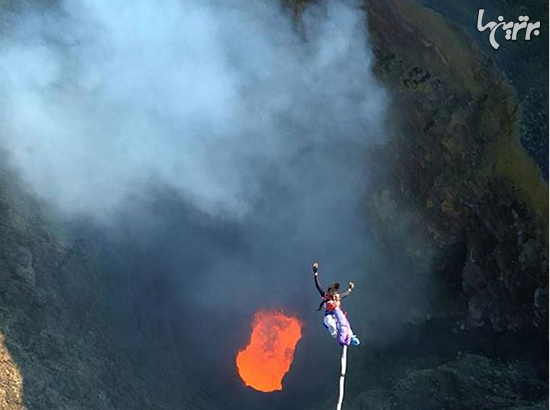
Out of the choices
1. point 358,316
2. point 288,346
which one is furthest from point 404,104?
point 288,346

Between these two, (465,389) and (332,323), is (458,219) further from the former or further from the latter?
(332,323)

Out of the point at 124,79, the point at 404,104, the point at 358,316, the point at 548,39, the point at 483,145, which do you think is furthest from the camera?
the point at 358,316

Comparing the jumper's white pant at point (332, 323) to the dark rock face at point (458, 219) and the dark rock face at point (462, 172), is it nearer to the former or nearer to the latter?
the dark rock face at point (458, 219)

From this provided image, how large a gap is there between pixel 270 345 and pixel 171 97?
1053cm

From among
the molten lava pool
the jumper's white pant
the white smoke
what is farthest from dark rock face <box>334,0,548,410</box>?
the jumper's white pant

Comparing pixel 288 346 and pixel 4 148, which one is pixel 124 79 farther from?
pixel 288 346

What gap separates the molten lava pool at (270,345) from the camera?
24.5m

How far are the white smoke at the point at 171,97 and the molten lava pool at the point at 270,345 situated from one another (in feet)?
17.3

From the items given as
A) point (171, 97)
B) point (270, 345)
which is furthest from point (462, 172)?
point (270, 345)

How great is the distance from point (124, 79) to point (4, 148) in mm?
4819

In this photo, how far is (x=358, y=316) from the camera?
23.6 m

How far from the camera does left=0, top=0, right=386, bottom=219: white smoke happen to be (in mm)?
20531

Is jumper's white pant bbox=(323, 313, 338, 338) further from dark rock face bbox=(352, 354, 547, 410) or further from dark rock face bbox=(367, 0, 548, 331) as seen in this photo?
dark rock face bbox=(367, 0, 548, 331)

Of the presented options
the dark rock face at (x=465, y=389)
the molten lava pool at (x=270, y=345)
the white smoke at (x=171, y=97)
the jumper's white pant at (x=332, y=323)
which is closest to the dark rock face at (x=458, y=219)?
the dark rock face at (x=465, y=389)
